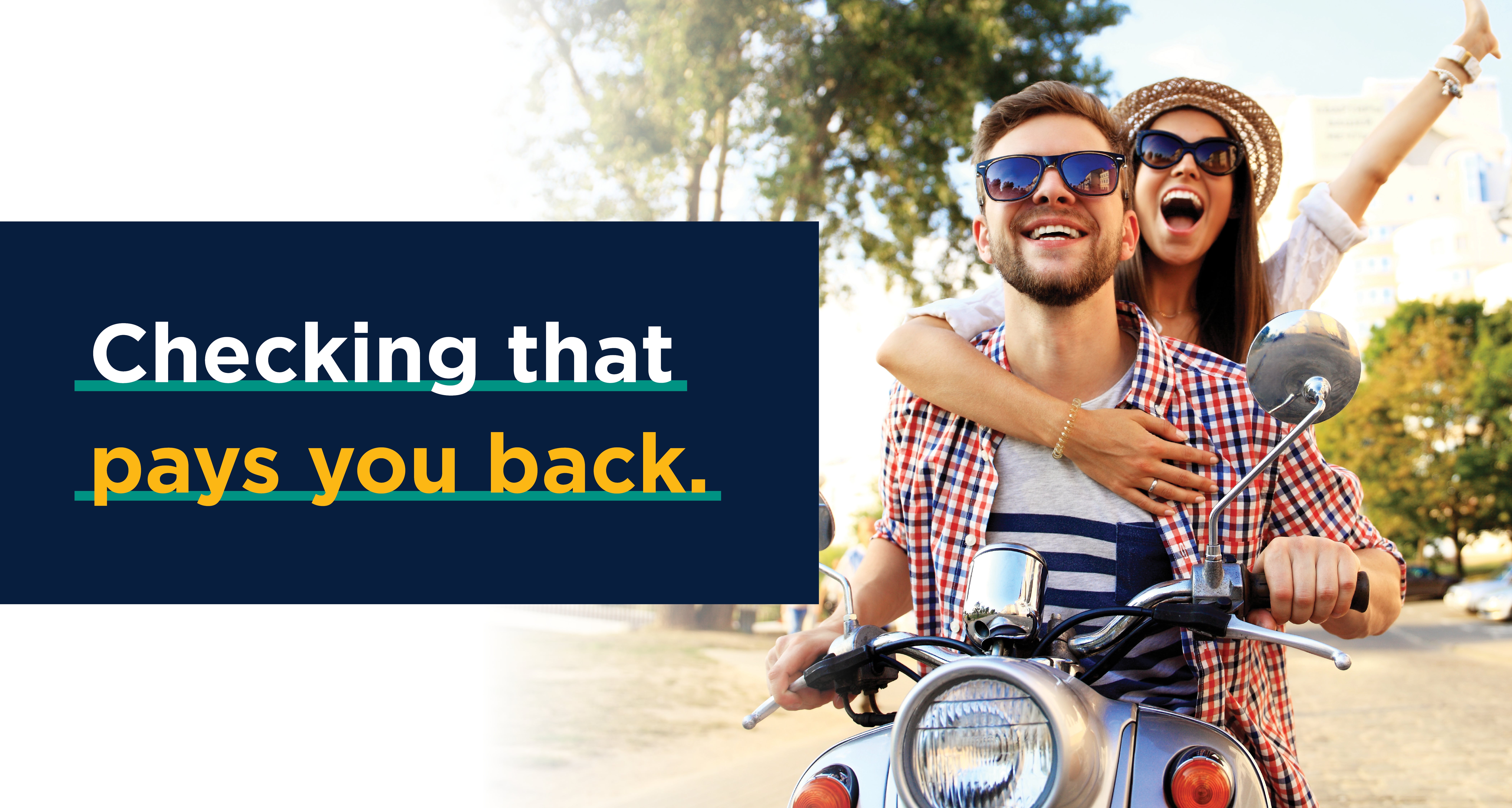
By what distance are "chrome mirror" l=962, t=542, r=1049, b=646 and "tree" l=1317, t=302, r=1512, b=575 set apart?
111 feet

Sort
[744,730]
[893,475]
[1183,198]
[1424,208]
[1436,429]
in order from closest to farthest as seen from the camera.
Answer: [893,475]
[1183,198]
[744,730]
[1436,429]
[1424,208]

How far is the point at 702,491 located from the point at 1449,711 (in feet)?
30.5

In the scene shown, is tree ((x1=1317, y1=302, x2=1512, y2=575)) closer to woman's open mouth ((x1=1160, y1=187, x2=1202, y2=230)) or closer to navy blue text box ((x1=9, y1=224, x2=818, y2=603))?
navy blue text box ((x1=9, y1=224, x2=818, y2=603))

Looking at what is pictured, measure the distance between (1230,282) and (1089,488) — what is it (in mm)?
1115

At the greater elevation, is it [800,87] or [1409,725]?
[800,87]

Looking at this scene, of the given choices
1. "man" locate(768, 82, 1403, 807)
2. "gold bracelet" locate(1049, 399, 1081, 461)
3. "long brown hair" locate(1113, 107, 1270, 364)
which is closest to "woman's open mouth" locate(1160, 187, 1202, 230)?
"long brown hair" locate(1113, 107, 1270, 364)

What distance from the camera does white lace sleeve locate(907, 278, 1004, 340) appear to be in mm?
2475

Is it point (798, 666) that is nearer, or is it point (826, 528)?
point (798, 666)

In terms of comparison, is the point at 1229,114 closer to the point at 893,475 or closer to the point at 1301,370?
the point at 893,475

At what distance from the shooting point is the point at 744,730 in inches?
317

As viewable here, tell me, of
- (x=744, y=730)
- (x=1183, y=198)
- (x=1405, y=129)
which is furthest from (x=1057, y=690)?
(x=744, y=730)

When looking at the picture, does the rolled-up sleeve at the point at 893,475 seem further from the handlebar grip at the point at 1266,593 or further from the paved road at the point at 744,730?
the paved road at the point at 744,730

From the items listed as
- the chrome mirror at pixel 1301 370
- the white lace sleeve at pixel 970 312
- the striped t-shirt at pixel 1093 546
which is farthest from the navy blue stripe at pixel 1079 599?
the white lace sleeve at pixel 970 312

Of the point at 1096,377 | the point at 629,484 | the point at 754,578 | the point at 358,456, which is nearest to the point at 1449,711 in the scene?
the point at 754,578
